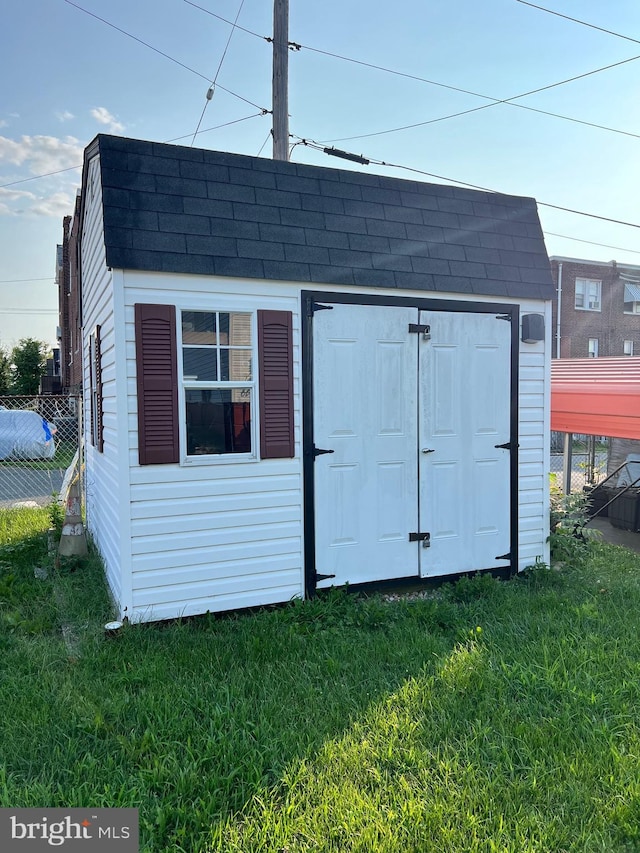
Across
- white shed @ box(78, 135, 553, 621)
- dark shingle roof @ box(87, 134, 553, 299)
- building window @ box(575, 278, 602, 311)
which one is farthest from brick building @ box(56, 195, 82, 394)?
building window @ box(575, 278, 602, 311)

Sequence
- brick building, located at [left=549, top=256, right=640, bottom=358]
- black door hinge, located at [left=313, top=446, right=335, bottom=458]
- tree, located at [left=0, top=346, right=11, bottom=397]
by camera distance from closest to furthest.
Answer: black door hinge, located at [left=313, top=446, right=335, bottom=458] → brick building, located at [left=549, top=256, right=640, bottom=358] → tree, located at [left=0, top=346, right=11, bottom=397]

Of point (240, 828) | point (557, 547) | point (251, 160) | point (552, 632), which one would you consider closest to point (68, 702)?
point (240, 828)

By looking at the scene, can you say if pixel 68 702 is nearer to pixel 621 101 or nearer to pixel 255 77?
pixel 255 77

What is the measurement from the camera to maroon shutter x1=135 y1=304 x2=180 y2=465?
13.1 feet

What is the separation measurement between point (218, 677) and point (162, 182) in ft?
11.2

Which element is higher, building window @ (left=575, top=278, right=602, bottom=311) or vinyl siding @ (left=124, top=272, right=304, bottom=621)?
building window @ (left=575, top=278, right=602, bottom=311)

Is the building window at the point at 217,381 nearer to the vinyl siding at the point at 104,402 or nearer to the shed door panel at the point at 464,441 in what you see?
the vinyl siding at the point at 104,402

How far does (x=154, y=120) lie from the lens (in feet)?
30.8

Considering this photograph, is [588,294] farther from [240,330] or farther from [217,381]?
[217,381]

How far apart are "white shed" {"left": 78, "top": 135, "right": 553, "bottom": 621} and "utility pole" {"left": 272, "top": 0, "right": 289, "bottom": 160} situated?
304 centimetres

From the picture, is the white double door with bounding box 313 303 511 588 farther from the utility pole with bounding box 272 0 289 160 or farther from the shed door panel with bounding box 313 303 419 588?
the utility pole with bounding box 272 0 289 160

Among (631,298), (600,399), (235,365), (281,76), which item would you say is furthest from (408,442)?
(631,298)

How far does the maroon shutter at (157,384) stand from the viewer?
13.1 feet

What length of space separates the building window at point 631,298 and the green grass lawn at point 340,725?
953 inches
